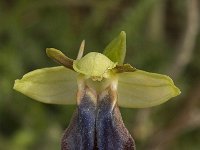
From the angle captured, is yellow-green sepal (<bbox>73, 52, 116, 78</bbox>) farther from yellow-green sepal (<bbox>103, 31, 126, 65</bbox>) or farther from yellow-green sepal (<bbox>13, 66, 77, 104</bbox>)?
yellow-green sepal (<bbox>13, 66, 77, 104</bbox>)

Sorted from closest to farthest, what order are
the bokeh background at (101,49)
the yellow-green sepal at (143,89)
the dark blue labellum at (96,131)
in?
the dark blue labellum at (96,131) → the yellow-green sepal at (143,89) → the bokeh background at (101,49)

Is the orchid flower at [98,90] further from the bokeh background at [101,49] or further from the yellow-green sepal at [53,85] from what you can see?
the bokeh background at [101,49]

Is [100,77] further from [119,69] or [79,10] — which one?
[79,10]

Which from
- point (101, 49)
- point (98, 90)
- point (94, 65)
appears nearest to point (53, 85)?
point (98, 90)

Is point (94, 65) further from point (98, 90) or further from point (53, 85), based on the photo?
point (53, 85)

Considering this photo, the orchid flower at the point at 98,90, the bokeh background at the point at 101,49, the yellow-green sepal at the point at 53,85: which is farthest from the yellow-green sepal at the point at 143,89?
the bokeh background at the point at 101,49

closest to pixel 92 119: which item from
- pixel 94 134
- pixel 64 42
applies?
pixel 94 134

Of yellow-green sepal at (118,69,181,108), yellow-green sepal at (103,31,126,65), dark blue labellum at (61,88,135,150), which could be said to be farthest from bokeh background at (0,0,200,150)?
dark blue labellum at (61,88,135,150)
